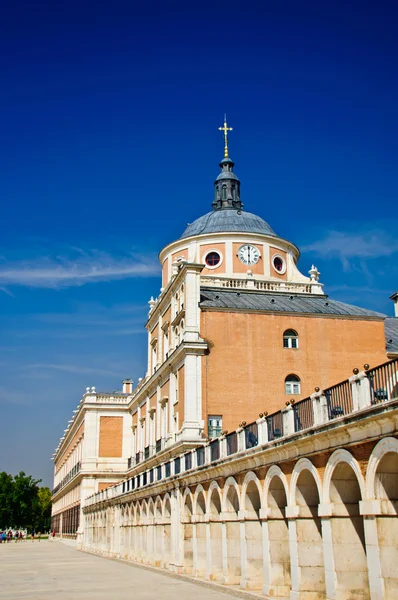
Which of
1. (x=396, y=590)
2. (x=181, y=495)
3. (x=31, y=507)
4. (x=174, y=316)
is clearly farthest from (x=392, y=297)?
(x=31, y=507)

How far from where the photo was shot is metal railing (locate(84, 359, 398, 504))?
13.9 metres

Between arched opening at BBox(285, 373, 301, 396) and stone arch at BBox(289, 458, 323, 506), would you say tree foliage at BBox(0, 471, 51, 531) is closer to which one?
arched opening at BBox(285, 373, 301, 396)

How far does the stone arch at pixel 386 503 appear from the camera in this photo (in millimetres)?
13273

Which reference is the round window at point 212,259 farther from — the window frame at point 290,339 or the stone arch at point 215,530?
the stone arch at point 215,530

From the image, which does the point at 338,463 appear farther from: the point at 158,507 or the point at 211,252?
the point at 211,252

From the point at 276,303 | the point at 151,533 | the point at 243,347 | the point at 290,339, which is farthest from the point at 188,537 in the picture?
the point at 276,303

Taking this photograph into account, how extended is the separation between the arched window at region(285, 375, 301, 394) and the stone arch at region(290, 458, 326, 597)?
2018 centimetres

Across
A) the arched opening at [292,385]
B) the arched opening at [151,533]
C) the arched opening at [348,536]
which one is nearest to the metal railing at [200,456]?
the arched opening at [151,533]

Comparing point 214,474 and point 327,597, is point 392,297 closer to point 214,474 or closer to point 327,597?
point 214,474

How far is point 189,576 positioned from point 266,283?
2244 cm

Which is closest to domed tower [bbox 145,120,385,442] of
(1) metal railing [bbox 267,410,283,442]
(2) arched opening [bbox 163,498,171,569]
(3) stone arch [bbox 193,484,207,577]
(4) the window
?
(4) the window

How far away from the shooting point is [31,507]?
396ft

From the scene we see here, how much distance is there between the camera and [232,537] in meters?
22.0

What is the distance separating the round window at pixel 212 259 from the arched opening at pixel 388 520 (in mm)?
35280
